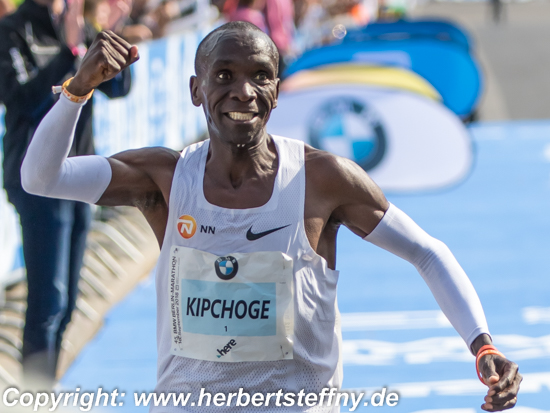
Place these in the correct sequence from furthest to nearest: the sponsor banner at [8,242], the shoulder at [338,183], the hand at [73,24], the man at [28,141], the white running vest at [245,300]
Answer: the sponsor banner at [8,242] → the hand at [73,24] → the man at [28,141] → the shoulder at [338,183] → the white running vest at [245,300]

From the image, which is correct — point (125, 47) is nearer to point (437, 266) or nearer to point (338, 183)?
point (338, 183)

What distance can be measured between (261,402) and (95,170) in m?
0.76

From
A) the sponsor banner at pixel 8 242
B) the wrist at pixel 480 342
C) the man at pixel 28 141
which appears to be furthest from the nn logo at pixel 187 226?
the sponsor banner at pixel 8 242

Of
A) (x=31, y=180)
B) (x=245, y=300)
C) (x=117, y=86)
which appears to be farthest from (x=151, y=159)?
(x=117, y=86)

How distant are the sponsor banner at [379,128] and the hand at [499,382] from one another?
6560 mm

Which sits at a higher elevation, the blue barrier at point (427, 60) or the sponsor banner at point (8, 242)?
the blue barrier at point (427, 60)

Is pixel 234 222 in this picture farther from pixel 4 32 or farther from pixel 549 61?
pixel 549 61

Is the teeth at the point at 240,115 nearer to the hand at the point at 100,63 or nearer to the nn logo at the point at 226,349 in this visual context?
the hand at the point at 100,63

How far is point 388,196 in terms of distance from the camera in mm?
8875

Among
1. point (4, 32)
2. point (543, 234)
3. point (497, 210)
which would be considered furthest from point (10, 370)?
point (497, 210)

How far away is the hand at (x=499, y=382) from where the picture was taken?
2057mm

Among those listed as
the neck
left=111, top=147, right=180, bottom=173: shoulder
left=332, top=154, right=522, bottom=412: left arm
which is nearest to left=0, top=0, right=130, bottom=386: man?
left=111, top=147, right=180, bottom=173: shoulder

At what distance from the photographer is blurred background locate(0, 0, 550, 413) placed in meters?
4.57

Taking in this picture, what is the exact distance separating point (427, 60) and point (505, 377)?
10115 mm
